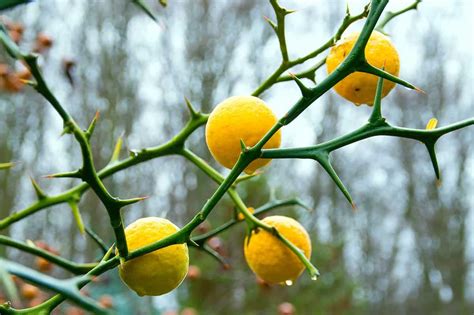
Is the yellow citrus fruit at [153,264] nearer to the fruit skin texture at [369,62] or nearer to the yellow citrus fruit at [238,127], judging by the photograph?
the yellow citrus fruit at [238,127]

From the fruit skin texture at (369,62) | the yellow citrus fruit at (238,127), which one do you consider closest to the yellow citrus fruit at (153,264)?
the yellow citrus fruit at (238,127)

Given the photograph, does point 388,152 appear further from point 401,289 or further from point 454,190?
point 401,289

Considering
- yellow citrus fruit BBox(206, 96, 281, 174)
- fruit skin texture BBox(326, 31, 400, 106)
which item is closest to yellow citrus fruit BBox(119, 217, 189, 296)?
yellow citrus fruit BBox(206, 96, 281, 174)

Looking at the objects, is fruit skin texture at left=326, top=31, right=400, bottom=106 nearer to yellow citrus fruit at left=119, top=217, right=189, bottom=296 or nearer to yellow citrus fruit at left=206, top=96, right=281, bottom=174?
yellow citrus fruit at left=206, top=96, right=281, bottom=174

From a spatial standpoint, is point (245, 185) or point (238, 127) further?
point (245, 185)

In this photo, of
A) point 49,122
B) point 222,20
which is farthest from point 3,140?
point 222,20

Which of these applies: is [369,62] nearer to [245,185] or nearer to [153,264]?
[153,264]

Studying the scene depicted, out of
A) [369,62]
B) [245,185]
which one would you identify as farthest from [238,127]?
[245,185]

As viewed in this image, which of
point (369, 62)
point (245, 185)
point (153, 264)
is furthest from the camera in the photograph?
point (245, 185)
